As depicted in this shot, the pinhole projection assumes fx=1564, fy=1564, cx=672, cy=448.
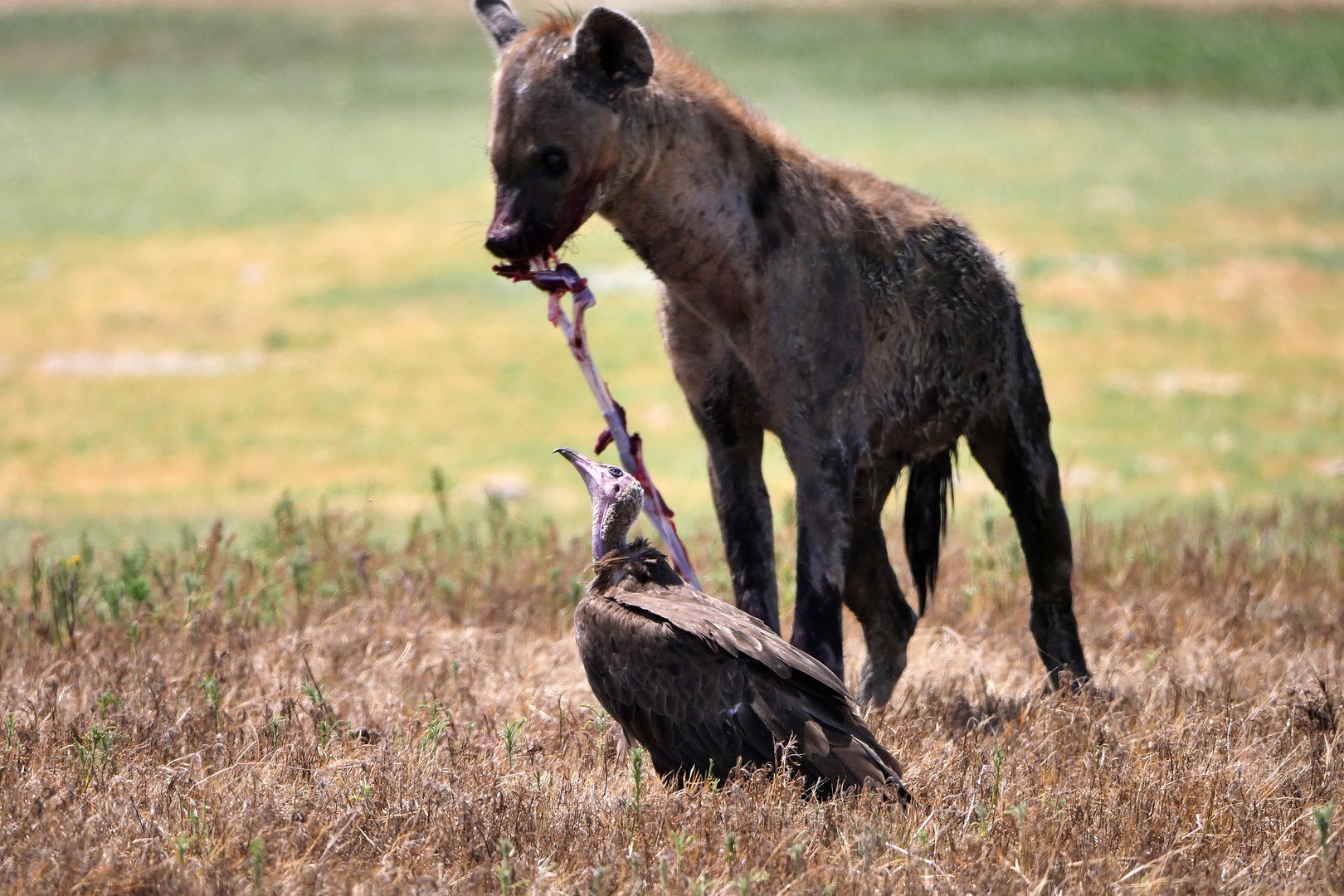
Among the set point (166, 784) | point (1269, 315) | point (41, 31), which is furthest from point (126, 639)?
point (41, 31)

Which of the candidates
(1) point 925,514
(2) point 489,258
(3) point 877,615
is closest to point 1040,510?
(1) point 925,514

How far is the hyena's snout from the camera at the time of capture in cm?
514

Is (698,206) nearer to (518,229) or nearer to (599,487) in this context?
(518,229)

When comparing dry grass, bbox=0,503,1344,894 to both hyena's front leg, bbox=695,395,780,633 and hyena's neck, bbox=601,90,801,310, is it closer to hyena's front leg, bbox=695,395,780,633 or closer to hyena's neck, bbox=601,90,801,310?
hyena's front leg, bbox=695,395,780,633

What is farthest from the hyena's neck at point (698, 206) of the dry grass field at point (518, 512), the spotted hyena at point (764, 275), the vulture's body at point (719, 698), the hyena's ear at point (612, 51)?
the vulture's body at point (719, 698)

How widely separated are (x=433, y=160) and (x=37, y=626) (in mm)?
23286

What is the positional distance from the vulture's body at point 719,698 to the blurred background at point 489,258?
193cm

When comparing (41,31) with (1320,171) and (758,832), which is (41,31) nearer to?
(1320,171)

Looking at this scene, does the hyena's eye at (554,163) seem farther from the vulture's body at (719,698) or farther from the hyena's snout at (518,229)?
the vulture's body at (719,698)

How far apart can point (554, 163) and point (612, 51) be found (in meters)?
0.43

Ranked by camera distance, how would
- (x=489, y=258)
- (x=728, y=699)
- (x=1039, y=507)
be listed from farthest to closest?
(x=489, y=258), (x=1039, y=507), (x=728, y=699)

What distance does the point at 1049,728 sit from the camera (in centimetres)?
584

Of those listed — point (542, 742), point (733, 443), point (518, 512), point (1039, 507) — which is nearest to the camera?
point (542, 742)

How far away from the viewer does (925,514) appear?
270 inches
